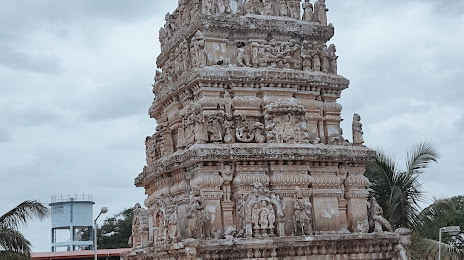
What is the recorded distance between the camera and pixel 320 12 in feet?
62.9

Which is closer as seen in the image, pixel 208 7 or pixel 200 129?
pixel 200 129

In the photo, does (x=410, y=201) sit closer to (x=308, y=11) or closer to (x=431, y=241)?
(x=431, y=241)

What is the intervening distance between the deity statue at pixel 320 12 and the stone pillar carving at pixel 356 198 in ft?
13.3

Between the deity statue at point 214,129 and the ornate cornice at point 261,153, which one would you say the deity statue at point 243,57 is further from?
the ornate cornice at point 261,153

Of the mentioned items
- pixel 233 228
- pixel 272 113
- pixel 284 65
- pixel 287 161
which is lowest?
pixel 233 228

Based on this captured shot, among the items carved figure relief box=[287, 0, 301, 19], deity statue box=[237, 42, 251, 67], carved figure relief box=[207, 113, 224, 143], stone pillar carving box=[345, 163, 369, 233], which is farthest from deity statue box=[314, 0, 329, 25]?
carved figure relief box=[207, 113, 224, 143]

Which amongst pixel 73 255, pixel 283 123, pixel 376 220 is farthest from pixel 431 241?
pixel 73 255

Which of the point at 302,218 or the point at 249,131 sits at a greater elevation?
the point at 249,131

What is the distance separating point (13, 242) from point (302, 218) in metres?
10.2

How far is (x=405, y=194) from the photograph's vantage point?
21.8m

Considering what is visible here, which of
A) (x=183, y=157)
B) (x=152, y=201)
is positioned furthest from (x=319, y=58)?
(x=152, y=201)

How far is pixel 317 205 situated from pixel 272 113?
2.50 metres

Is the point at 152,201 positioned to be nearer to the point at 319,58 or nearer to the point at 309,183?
the point at 309,183

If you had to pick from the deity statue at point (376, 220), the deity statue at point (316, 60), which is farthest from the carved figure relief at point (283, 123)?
the deity statue at point (376, 220)
